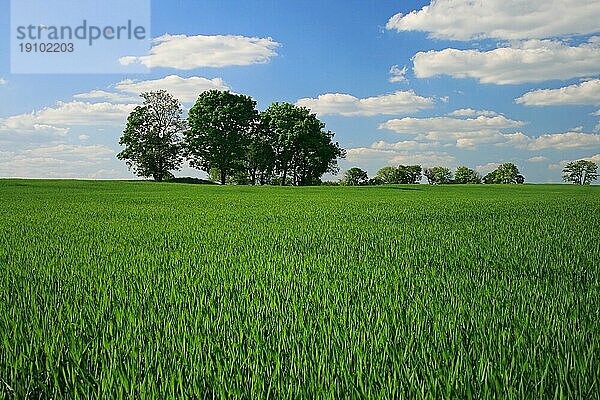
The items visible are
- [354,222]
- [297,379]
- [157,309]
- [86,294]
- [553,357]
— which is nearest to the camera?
[297,379]

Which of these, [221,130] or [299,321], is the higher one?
[221,130]

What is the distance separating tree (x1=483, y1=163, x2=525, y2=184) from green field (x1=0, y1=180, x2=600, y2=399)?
88.2m

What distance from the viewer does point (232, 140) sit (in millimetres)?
53469

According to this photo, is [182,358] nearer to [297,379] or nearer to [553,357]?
[297,379]

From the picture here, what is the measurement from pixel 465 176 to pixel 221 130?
52275 millimetres

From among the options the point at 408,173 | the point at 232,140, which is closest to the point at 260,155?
the point at 232,140

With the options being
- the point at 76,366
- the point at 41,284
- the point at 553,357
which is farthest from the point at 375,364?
the point at 41,284

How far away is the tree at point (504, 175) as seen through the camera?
90.6 m

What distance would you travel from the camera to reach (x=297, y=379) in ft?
8.15

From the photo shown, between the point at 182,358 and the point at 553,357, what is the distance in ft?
6.31

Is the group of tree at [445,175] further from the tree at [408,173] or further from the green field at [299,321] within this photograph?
the green field at [299,321]

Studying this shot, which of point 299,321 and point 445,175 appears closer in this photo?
point 299,321

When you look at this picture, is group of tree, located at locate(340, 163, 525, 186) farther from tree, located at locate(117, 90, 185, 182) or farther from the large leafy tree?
tree, located at locate(117, 90, 185, 182)

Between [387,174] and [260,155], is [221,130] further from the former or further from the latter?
[387,174]
